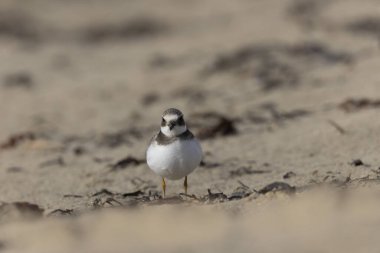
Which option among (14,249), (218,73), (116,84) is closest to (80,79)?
(116,84)

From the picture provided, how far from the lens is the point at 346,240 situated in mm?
4566

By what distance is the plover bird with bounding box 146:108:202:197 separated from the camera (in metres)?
6.56

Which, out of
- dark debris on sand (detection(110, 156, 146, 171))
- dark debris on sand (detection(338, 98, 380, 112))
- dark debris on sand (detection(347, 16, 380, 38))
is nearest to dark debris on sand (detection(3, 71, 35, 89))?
dark debris on sand (detection(347, 16, 380, 38))

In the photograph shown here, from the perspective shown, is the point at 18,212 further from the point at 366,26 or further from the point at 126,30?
the point at 126,30

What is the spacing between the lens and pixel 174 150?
656 centimetres

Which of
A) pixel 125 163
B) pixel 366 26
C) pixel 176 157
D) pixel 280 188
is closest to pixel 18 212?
pixel 176 157

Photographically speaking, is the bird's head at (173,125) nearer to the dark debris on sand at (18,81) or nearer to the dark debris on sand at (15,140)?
the dark debris on sand at (15,140)

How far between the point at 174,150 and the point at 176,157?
0.05 m

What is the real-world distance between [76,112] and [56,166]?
3.62 metres

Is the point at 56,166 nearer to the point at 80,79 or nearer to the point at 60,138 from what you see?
the point at 60,138

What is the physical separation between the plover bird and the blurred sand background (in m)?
0.26

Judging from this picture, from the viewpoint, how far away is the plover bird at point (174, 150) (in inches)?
258

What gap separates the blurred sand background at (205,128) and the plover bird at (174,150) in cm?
26

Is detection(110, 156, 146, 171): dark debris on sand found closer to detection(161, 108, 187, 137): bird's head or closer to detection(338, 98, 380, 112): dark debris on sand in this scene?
detection(161, 108, 187, 137): bird's head
